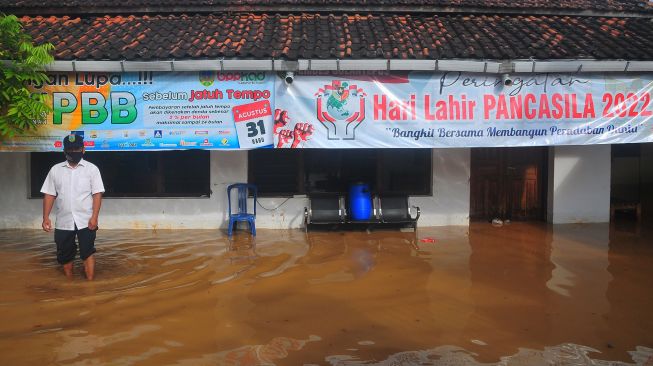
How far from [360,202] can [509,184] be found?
333 centimetres

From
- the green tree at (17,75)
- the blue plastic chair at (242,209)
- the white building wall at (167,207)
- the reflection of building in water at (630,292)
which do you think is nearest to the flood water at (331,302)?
the reflection of building in water at (630,292)

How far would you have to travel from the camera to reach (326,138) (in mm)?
7875

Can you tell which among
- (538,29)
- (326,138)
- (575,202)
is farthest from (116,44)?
(575,202)

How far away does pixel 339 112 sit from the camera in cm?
784

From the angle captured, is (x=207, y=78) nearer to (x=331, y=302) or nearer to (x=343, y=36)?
(x=343, y=36)

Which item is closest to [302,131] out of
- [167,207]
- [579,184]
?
[167,207]

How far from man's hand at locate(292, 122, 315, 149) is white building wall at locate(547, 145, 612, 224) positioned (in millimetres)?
4768

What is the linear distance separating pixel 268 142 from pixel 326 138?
2.95 ft

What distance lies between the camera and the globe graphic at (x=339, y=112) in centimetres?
782

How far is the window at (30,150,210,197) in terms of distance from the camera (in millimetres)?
9078

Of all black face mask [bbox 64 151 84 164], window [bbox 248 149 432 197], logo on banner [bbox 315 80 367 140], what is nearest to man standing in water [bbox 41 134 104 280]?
black face mask [bbox 64 151 84 164]

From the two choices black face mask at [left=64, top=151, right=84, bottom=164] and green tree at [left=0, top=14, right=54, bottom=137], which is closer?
black face mask at [left=64, top=151, right=84, bottom=164]

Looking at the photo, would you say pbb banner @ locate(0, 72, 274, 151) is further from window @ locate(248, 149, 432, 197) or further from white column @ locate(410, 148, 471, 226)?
white column @ locate(410, 148, 471, 226)

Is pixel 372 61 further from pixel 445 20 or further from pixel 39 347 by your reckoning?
pixel 39 347
